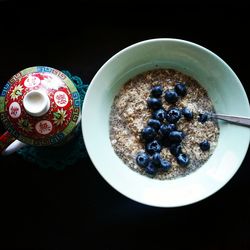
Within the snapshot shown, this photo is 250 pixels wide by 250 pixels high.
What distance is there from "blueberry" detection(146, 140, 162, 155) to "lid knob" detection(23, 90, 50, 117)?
0.24 meters

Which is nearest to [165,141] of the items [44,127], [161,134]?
[161,134]

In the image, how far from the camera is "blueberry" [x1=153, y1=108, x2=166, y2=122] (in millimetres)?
945

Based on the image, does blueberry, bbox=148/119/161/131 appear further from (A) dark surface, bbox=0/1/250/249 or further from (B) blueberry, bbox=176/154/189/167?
(A) dark surface, bbox=0/1/250/249

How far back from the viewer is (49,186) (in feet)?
3.43

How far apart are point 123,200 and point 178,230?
5.9 inches

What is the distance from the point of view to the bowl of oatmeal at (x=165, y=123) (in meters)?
0.92

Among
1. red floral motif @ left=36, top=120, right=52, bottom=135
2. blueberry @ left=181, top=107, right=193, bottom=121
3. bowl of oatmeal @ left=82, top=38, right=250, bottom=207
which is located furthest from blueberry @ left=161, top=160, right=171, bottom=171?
red floral motif @ left=36, top=120, right=52, bottom=135

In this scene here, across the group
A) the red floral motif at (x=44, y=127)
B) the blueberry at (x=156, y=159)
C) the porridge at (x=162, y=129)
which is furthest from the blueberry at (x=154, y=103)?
the red floral motif at (x=44, y=127)

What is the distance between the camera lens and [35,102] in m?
0.83

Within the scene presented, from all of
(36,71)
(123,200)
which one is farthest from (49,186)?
(36,71)

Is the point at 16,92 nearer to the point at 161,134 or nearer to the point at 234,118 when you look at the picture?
the point at 161,134

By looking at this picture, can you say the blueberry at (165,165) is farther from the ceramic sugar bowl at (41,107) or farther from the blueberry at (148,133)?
the ceramic sugar bowl at (41,107)
